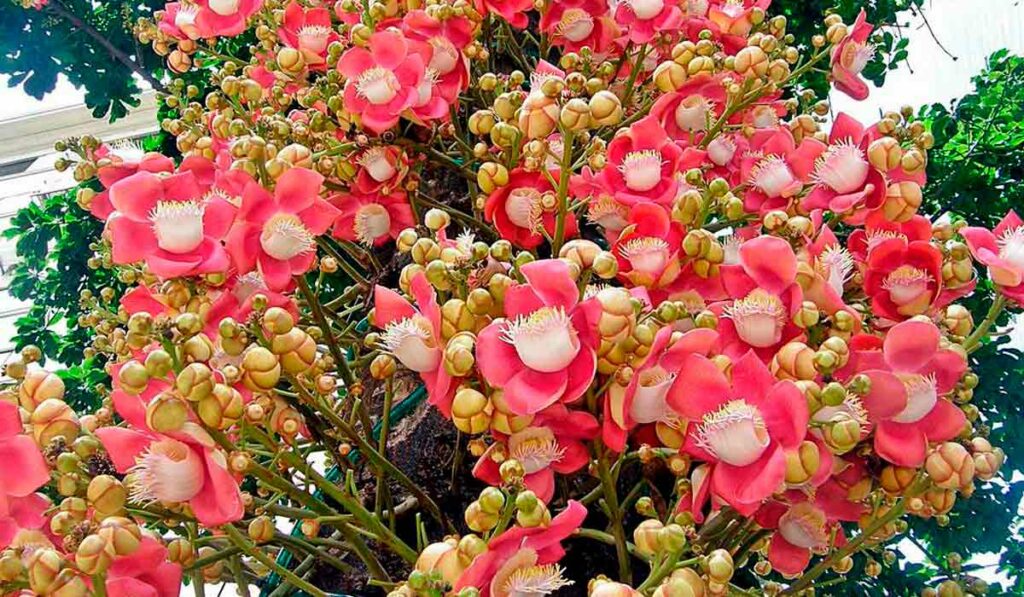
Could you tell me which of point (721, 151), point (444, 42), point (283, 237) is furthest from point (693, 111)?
point (283, 237)

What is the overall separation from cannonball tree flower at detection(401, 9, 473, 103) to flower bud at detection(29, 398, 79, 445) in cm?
27

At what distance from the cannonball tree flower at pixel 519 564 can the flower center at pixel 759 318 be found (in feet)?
0.36

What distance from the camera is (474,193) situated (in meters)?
0.62

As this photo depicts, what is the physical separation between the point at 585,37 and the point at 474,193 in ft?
0.42

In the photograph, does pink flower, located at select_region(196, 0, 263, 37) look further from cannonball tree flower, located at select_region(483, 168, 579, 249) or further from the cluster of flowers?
cannonball tree flower, located at select_region(483, 168, 579, 249)

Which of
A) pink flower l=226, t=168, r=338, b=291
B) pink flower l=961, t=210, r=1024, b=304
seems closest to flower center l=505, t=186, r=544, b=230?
pink flower l=226, t=168, r=338, b=291

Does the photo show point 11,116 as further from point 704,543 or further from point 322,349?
point 704,543

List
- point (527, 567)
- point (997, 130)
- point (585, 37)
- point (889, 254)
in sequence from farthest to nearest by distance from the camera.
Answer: point (997, 130), point (585, 37), point (889, 254), point (527, 567)

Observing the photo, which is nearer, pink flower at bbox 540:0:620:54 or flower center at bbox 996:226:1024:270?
flower center at bbox 996:226:1024:270

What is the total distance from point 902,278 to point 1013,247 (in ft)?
0.17

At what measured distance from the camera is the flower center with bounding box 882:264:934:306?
Answer: 0.42 metres

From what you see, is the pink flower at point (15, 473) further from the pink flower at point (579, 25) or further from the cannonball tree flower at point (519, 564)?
the pink flower at point (579, 25)

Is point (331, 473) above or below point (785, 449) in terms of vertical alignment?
below

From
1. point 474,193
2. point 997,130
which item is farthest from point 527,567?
point 997,130
